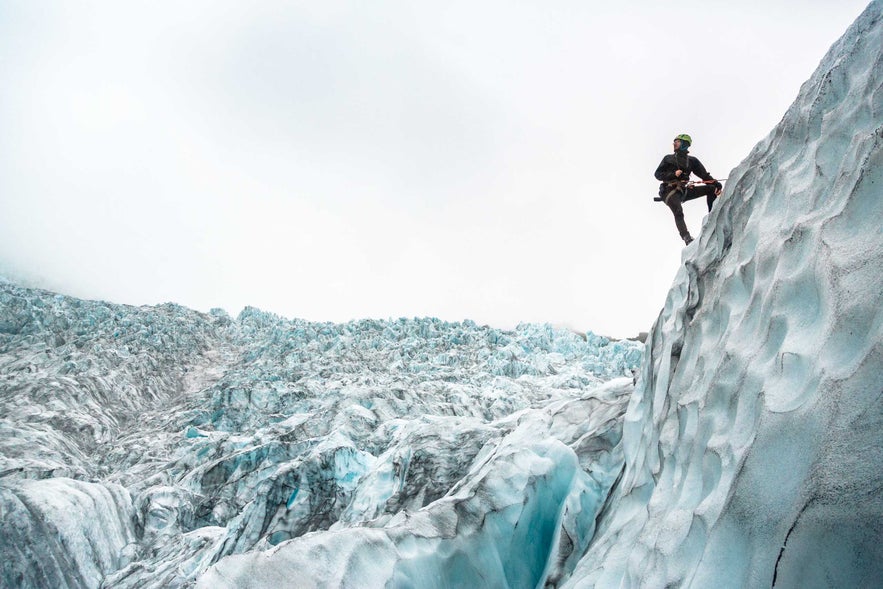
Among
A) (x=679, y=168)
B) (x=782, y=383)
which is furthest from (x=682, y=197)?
(x=782, y=383)

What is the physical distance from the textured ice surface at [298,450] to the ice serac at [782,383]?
0.98 m

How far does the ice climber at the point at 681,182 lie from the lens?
5871 mm

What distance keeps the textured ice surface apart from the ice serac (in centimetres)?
98

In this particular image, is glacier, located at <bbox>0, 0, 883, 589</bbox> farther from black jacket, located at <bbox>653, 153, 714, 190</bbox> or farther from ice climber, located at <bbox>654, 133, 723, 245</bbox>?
black jacket, located at <bbox>653, 153, 714, 190</bbox>

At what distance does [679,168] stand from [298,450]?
36.2ft

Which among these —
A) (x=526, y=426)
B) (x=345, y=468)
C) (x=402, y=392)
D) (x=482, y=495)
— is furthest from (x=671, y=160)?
(x=402, y=392)

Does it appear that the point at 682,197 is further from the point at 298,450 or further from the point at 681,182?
the point at 298,450

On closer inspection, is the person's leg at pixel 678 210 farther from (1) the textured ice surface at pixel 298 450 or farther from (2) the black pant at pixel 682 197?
(1) the textured ice surface at pixel 298 450

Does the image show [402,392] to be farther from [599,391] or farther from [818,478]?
[818,478]

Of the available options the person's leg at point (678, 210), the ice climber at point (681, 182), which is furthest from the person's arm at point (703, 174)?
the person's leg at point (678, 210)

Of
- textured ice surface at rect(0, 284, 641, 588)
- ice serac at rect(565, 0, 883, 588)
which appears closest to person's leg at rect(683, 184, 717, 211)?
ice serac at rect(565, 0, 883, 588)

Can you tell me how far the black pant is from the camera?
5902 mm

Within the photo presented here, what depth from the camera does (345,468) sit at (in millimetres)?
8695

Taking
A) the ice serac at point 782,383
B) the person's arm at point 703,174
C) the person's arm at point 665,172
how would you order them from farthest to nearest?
the person's arm at point 665,172 → the person's arm at point 703,174 → the ice serac at point 782,383
